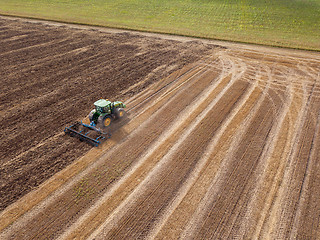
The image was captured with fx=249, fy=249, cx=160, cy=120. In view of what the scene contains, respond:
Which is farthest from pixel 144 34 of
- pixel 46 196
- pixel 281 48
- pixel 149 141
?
pixel 46 196

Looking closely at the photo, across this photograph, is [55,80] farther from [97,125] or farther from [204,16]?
[204,16]

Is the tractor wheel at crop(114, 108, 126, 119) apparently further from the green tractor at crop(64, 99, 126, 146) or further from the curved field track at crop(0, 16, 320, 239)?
the curved field track at crop(0, 16, 320, 239)

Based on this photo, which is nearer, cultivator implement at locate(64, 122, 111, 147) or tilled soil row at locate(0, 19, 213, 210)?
tilled soil row at locate(0, 19, 213, 210)

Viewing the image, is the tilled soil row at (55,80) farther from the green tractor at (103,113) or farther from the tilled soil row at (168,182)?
the tilled soil row at (168,182)

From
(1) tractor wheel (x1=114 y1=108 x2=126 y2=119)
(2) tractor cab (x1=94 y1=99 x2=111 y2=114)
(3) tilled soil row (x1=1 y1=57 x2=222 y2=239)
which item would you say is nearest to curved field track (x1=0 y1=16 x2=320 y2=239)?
(3) tilled soil row (x1=1 y1=57 x2=222 y2=239)

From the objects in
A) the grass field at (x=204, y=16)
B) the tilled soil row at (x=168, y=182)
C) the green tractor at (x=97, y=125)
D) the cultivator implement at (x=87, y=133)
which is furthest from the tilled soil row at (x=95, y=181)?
the grass field at (x=204, y=16)

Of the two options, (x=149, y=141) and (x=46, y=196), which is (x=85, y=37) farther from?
(x=46, y=196)
